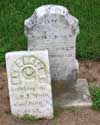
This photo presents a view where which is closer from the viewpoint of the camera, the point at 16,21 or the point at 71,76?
the point at 71,76

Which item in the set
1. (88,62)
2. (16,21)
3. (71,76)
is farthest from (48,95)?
(16,21)

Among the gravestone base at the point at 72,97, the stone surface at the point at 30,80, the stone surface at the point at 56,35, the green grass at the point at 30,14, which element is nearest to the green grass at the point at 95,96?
the gravestone base at the point at 72,97

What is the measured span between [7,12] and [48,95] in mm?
3340

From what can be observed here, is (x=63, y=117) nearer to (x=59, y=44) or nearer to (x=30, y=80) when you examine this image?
(x=30, y=80)

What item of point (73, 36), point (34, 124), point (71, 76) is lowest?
point (34, 124)

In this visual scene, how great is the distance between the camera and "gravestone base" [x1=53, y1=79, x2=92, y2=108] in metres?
6.93

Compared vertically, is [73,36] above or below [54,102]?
above

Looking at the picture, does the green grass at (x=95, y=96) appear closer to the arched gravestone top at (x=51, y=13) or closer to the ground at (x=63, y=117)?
the ground at (x=63, y=117)

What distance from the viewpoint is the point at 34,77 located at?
6508mm

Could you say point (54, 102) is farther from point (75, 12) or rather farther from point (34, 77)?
point (75, 12)

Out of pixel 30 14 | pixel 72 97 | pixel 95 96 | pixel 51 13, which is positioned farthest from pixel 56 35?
pixel 30 14

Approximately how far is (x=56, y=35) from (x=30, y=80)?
2.19 feet

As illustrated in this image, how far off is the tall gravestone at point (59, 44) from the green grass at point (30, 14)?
1.37 m

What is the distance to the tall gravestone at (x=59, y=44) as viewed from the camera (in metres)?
6.70
